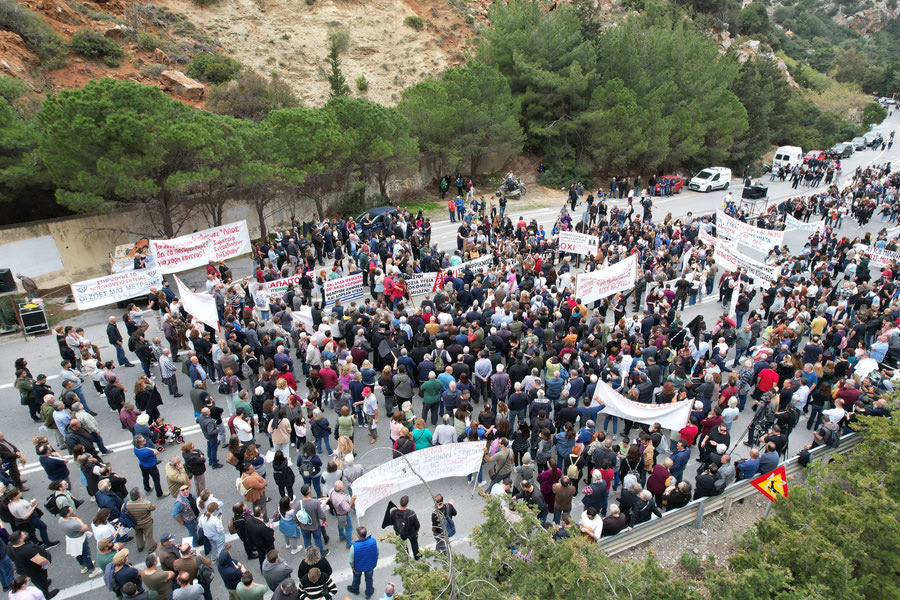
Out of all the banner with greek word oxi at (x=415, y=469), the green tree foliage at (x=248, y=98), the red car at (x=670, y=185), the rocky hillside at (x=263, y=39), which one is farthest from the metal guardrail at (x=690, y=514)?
the rocky hillside at (x=263, y=39)

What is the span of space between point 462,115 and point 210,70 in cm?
1448

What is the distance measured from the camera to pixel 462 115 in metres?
30.9

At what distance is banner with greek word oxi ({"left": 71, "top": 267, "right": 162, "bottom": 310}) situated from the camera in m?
14.4

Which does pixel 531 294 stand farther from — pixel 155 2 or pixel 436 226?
pixel 155 2

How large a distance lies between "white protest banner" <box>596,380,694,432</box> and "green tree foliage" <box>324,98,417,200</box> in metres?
17.5

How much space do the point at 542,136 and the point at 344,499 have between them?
3324 centimetres

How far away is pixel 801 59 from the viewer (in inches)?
3455

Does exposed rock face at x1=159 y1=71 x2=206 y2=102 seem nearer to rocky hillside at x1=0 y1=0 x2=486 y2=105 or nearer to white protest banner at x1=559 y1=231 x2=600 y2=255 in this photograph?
rocky hillside at x1=0 y1=0 x2=486 y2=105

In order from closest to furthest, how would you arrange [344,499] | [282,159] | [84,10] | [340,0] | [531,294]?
1. [344,499]
2. [531,294]
3. [282,159]
4. [84,10]
5. [340,0]

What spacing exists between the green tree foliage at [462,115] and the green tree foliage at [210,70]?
10.6 m

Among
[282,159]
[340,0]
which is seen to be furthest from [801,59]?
[282,159]

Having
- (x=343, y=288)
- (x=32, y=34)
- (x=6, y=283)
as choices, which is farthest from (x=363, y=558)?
(x=32, y=34)

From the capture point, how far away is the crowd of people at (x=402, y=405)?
8.12 m

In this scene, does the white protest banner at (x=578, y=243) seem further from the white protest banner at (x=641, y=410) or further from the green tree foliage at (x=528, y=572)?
the green tree foliage at (x=528, y=572)
